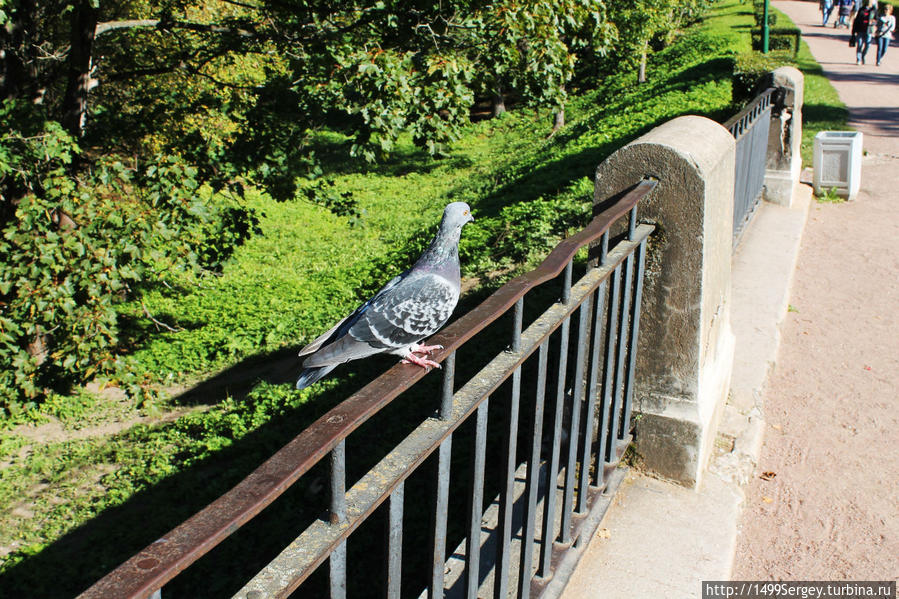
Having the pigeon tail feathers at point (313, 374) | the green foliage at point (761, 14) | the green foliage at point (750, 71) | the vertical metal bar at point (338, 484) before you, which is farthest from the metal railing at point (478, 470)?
the green foliage at point (761, 14)

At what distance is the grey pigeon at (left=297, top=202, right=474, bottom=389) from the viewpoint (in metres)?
2.83

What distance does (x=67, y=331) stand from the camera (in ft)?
21.9

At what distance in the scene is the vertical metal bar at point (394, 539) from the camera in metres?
1.67

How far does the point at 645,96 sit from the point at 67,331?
14760mm

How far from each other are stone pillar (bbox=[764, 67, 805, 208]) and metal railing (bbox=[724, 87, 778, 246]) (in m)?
0.12

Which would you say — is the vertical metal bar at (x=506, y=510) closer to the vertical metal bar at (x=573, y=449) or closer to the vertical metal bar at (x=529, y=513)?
the vertical metal bar at (x=529, y=513)

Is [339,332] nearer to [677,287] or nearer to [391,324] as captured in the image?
[391,324]

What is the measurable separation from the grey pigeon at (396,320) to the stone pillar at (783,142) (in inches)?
271

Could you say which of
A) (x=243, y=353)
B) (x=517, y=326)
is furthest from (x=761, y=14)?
(x=517, y=326)

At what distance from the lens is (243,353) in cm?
1010

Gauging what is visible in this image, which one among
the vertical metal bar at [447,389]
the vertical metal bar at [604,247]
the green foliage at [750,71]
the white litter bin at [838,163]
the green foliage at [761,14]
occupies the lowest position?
the vertical metal bar at [447,389]

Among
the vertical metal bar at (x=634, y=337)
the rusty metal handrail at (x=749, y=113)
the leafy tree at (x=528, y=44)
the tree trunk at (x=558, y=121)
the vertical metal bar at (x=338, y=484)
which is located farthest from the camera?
the tree trunk at (x=558, y=121)

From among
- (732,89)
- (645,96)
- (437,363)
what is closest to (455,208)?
(437,363)

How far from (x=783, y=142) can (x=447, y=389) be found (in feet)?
27.0
